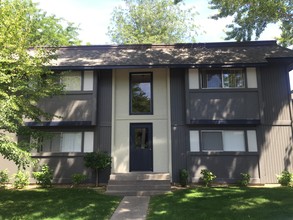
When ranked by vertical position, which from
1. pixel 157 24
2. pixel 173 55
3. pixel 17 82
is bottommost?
pixel 17 82

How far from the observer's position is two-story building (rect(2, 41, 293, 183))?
42.6 ft

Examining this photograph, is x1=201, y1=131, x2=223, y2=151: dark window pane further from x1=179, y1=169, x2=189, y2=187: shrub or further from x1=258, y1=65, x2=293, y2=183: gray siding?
x1=258, y1=65, x2=293, y2=183: gray siding

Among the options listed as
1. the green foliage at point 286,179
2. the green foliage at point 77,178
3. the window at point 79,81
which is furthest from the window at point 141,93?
the green foliage at point 286,179

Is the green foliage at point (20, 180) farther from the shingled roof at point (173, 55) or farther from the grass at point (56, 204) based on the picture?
the shingled roof at point (173, 55)

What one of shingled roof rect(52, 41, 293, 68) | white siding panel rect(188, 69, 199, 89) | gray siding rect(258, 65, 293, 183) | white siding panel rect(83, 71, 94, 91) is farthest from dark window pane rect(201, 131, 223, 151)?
white siding panel rect(83, 71, 94, 91)

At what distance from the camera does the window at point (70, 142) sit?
13.3 metres

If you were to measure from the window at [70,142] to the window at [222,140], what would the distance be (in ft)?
16.4

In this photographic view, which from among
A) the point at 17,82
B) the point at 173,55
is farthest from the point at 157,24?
the point at 17,82

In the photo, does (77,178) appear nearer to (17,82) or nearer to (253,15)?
(17,82)

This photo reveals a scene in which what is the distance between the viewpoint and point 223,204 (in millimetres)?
Result: 8492

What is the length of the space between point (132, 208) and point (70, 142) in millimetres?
5982

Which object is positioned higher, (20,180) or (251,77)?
(251,77)

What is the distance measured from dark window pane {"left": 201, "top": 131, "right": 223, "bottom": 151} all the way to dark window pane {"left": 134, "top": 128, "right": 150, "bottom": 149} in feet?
9.07

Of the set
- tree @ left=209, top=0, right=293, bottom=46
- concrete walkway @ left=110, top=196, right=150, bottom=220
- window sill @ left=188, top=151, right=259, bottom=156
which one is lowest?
concrete walkway @ left=110, top=196, right=150, bottom=220
